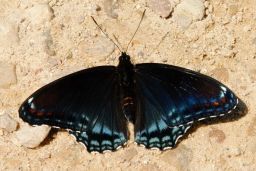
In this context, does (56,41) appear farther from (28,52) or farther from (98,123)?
(98,123)

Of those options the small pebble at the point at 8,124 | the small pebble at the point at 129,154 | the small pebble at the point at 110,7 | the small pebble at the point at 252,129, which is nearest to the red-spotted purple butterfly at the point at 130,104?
the small pebble at the point at 129,154

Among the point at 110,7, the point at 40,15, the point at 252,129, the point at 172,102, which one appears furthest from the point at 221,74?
the point at 40,15

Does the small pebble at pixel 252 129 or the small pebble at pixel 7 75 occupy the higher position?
the small pebble at pixel 7 75

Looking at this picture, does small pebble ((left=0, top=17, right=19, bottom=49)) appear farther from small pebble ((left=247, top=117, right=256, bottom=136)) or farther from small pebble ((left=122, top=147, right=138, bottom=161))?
small pebble ((left=247, top=117, right=256, bottom=136))

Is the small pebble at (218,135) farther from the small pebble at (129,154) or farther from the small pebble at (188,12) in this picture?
the small pebble at (188,12)


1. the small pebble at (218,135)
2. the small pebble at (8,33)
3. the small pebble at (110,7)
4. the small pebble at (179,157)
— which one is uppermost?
the small pebble at (110,7)

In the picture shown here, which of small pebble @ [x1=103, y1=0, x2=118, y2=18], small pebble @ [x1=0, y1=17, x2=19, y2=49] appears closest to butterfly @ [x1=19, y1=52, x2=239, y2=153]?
small pebble @ [x1=103, y1=0, x2=118, y2=18]
